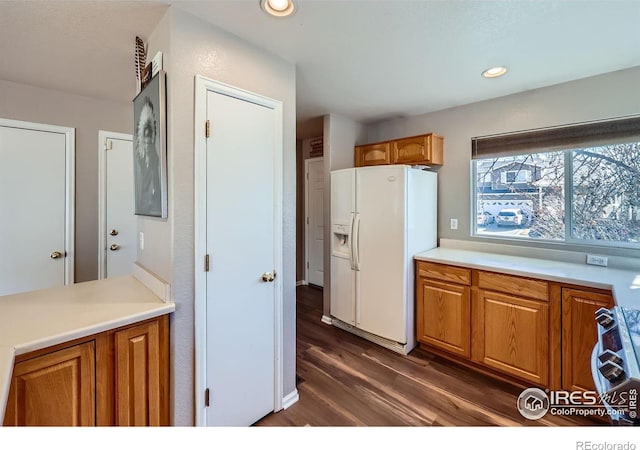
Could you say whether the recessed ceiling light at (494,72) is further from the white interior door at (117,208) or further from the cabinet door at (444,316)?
the white interior door at (117,208)

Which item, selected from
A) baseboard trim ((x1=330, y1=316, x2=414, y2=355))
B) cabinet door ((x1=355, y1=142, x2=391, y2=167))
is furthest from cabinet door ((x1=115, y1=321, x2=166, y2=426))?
cabinet door ((x1=355, y1=142, x2=391, y2=167))

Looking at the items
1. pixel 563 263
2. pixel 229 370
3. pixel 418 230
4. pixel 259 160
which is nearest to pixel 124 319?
pixel 229 370

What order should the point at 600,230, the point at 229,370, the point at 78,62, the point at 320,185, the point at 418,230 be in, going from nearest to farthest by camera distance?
1. the point at 229,370
2. the point at 78,62
3. the point at 600,230
4. the point at 418,230
5. the point at 320,185

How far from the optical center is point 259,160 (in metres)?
1.75

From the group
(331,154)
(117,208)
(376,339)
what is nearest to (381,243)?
(376,339)

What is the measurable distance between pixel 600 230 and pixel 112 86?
4.25 m

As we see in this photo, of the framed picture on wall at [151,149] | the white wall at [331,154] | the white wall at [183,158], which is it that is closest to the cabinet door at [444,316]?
the white wall at [331,154]

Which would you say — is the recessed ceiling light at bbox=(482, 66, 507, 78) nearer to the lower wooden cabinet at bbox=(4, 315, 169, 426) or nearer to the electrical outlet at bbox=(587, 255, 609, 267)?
the electrical outlet at bbox=(587, 255, 609, 267)

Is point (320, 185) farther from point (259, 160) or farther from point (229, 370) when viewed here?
point (229, 370)

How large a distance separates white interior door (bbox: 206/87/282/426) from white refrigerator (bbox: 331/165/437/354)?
1201mm

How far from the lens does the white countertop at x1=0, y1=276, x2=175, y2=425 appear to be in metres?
1.07

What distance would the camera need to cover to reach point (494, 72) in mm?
2170

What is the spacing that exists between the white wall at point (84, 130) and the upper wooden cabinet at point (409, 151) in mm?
2660

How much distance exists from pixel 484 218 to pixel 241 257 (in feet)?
8.15
